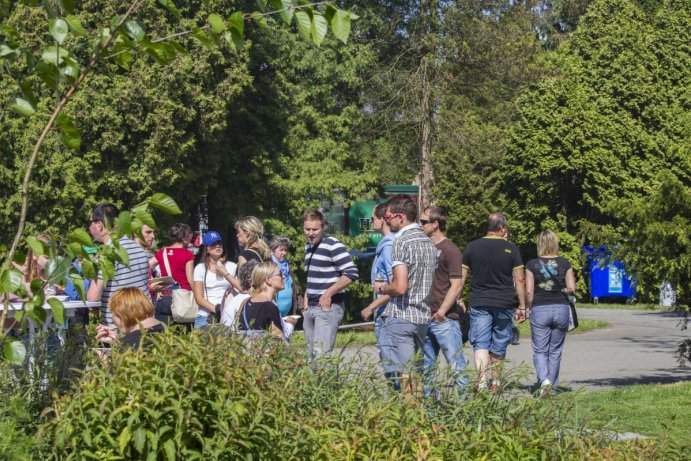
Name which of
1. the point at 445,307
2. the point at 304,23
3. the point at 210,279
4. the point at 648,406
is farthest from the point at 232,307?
the point at 304,23

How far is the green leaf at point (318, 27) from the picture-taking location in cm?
398

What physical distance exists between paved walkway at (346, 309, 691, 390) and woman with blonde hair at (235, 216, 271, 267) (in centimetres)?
149

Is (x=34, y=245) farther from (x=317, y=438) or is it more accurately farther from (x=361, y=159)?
(x=361, y=159)

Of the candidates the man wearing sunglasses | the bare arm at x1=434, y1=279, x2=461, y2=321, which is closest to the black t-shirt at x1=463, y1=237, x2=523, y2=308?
the man wearing sunglasses

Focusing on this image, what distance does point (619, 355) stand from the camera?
56.8 feet

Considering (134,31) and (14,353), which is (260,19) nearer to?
(134,31)

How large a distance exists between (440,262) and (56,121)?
240 inches

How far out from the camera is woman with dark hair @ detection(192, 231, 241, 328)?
10195 millimetres

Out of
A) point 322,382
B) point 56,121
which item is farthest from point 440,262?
point 56,121

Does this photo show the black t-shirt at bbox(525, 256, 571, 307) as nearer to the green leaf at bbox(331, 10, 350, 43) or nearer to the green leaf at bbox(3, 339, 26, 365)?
the green leaf at bbox(331, 10, 350, 43)

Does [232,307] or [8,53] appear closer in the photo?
[8,53]

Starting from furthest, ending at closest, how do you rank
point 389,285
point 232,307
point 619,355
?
1. point 619,355
2. point 232,307
3. point 389,285

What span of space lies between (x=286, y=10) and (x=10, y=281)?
4.67ft

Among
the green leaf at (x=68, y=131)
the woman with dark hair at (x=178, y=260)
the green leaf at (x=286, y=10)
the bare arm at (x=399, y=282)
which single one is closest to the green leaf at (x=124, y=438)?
the green leaf at (x=68, y=131)
